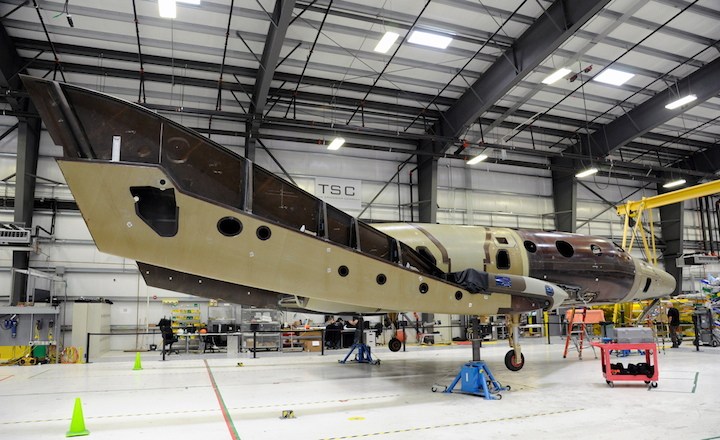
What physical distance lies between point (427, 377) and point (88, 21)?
17572 mm

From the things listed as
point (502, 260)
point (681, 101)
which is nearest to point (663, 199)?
point (681, 101)

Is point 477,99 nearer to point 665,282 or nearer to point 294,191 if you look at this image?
point 665,282

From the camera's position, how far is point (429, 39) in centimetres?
1969

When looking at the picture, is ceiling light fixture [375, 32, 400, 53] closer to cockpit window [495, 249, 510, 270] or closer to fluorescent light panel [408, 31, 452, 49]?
fluorescent light panel [408, 31, 452, 49]

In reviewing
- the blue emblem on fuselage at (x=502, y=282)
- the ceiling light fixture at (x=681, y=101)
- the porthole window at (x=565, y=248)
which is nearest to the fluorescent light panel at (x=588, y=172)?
the ceiling light fixture at (x=681, y=101)

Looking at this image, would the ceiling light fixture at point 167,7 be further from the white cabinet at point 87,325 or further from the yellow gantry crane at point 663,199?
the yellow gantry crane at point 663,199

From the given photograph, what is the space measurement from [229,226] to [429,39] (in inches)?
595

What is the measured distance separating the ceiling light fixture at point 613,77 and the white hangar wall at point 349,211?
9585 mm

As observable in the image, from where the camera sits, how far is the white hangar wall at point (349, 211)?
24.0 metres

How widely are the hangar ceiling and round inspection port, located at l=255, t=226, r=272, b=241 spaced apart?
10629 mm

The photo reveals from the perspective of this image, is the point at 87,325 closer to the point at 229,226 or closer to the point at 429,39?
the point at 229,226

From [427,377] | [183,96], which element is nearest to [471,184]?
[183,96]

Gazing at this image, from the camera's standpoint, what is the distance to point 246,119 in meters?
22.0

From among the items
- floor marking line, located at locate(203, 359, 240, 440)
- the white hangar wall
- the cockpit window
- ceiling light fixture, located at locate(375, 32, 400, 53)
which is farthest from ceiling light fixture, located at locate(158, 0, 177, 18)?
the white hangar wall
